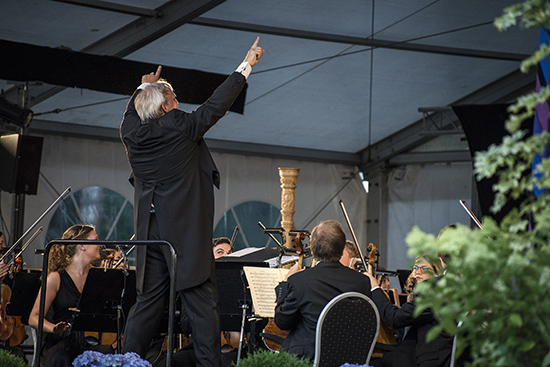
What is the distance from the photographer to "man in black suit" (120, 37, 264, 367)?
2908 millimetres

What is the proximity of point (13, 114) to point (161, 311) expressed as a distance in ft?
17.0

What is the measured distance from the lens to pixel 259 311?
3.89 m

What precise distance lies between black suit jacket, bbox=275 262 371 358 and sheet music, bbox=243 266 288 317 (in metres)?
0.42

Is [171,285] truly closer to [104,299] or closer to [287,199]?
[104,299]

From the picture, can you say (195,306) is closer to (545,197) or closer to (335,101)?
(545,197)

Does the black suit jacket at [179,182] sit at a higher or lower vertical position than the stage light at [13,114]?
lower

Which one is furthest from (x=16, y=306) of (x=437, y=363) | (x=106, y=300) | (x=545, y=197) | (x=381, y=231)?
(x=381, y=231)

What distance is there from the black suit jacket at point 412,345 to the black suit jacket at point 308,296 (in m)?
0.30

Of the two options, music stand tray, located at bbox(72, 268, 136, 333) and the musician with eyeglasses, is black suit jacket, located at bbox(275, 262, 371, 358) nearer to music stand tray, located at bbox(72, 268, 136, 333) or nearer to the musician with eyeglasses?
the musician with eyeglasses

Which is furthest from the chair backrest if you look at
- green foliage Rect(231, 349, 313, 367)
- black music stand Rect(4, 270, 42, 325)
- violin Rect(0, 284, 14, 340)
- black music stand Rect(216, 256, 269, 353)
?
violin Rect(0, 284, 14, 340)

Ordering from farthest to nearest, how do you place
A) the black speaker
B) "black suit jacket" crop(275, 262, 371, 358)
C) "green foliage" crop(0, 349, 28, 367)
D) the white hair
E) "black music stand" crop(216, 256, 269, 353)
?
the black speaker → "black music stand" crop(216, 256, 269, 353) → "black suit jacket" crop(275, 262, 371, 358) → the white hair → "green foliage" crop(0, 349, 28, 367)

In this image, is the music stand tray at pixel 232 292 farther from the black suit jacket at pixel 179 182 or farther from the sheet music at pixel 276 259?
the black suit jacket at pixel 179 182

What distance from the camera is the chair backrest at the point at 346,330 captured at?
10.3 ft

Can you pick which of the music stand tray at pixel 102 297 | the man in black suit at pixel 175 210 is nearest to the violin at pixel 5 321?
the music stand tray at pixel 102 297
